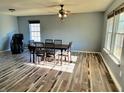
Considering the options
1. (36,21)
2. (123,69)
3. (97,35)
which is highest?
(36,21)

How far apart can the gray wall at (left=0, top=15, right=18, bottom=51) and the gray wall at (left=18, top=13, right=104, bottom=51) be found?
1108 millimetres

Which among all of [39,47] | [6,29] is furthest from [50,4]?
[6,29]

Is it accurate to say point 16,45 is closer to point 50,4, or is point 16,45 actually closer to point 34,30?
point 34,30

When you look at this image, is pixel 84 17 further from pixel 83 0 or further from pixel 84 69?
pixel 84 69

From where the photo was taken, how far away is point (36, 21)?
782 cm

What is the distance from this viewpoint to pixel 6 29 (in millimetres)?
7480

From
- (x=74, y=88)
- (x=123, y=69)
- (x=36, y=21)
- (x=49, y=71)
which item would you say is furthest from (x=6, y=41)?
(x=123, y=69)

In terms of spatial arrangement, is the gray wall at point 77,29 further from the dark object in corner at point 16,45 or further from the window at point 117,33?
the window at point 117,33

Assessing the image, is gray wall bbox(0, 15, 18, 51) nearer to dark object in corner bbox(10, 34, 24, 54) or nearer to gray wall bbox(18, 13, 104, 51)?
dark object in corner bbox(10, 34, 24, 54)

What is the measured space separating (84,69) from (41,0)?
2869mm

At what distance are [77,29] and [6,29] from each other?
469 cm

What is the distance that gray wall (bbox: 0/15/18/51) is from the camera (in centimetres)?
715

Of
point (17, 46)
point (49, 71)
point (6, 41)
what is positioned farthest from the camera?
point (6, 41)

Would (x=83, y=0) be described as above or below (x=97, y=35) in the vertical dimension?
above
